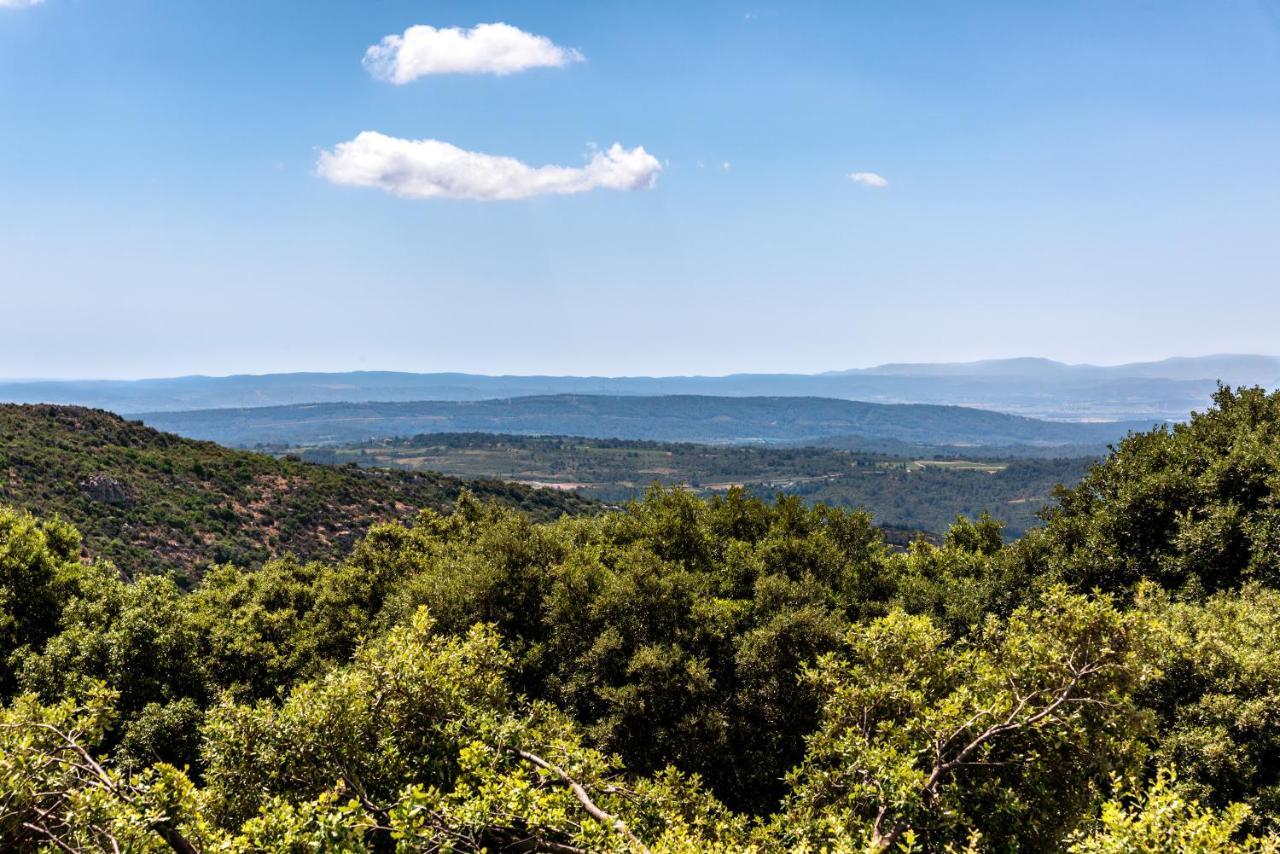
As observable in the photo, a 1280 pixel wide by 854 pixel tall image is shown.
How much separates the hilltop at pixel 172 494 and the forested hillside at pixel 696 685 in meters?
27.9

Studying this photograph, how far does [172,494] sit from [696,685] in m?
62.0

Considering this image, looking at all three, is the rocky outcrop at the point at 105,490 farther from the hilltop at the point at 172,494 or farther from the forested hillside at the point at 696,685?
the forested hillside at the point at 696,685

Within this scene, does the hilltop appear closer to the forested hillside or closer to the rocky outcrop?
the rocky outcrop

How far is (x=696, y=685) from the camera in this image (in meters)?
15.6

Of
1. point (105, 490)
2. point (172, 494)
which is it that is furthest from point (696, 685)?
point (172, 494)

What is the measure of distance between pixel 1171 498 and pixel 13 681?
109ft

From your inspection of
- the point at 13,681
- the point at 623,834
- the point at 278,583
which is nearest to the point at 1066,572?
the point at 623,834

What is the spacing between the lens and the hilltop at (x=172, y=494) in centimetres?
4984

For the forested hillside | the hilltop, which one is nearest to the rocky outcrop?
the hilltop

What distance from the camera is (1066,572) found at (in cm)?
2156

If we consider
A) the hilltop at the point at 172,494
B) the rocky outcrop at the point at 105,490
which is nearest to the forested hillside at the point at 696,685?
the hilltop at the point at 172,494

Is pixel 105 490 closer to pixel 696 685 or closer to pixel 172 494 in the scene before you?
pixel 172 494

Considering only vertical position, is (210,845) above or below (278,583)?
above

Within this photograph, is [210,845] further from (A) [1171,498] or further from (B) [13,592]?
(A) [1171,498]
